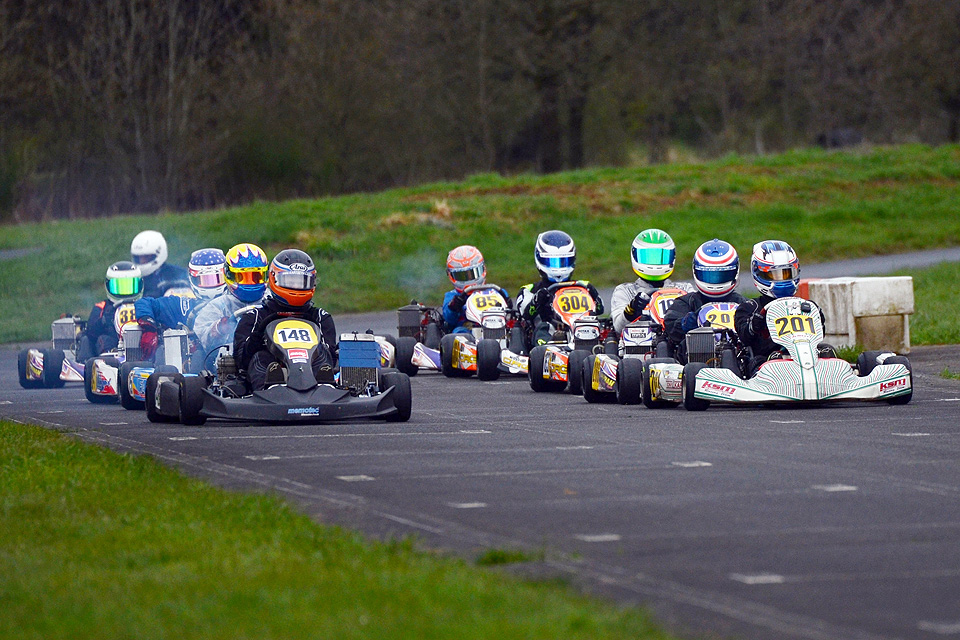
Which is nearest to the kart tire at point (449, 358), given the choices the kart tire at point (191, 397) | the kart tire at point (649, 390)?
the kart tire at point (649, 390)

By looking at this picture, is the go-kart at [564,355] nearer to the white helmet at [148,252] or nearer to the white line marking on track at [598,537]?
the white helmet at [148,252]

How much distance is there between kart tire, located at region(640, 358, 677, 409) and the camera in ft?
42.1

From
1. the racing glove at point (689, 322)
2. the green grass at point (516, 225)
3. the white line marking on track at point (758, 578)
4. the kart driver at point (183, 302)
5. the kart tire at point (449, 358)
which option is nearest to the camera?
the white line marking on track at point (758, 578)

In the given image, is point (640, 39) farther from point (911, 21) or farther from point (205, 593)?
point (205, 593)

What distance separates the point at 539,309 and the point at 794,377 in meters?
4.81

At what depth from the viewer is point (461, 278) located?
18438 millimetres

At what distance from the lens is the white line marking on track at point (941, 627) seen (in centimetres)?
505

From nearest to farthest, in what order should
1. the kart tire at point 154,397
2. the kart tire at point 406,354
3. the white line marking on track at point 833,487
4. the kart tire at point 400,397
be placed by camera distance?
1. the white line marking on track at point 833,487
2. the kart tire at point 400,397
3. the kart tire at point 154,397
4. the kart tire at point 406,354

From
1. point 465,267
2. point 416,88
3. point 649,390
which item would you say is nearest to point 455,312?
point 465,267

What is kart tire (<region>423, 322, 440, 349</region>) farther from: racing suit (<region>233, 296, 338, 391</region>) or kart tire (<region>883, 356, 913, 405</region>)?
kart tire (<region>883, 356, 913, 405</region>)

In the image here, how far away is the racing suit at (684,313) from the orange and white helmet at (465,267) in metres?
4.84

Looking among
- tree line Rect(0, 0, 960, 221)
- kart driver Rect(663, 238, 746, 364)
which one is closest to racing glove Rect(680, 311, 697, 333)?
kart driver Rect(663, 238, 746, 364)

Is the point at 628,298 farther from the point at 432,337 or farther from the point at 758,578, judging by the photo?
the point at 758,578

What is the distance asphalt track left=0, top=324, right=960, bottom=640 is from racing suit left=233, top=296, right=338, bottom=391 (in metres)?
0.53
